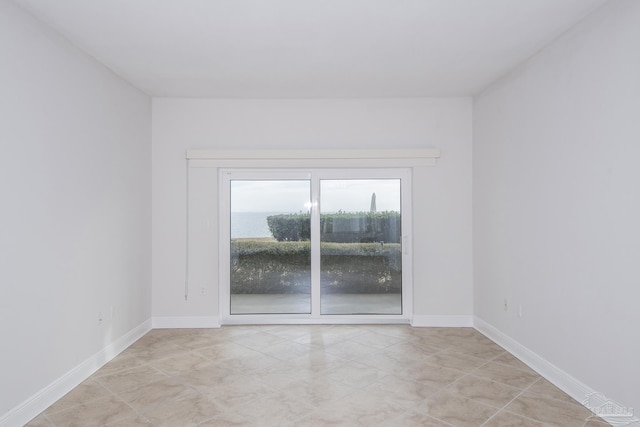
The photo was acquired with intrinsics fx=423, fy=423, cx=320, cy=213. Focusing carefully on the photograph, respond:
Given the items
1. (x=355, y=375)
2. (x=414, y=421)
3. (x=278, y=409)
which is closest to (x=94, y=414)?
(x=278, y=409)

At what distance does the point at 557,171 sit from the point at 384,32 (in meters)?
1.70

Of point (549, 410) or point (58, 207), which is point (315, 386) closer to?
point (549, 410)

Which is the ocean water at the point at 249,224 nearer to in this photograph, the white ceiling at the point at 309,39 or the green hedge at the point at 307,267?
the green hedge at the point at 307,267

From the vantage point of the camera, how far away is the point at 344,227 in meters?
5.05

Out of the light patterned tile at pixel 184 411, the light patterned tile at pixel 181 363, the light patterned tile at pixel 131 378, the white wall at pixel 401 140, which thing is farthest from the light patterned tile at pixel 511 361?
the light patterned tile at pixel 131 378

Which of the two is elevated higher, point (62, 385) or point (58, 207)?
point (58, 207)

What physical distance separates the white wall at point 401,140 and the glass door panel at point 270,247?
12.5 inches

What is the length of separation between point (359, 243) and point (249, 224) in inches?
52.5

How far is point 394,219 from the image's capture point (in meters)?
5.06

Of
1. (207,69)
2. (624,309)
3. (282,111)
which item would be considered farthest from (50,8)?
(624,309)

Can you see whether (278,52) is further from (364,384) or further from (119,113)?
(364,384)

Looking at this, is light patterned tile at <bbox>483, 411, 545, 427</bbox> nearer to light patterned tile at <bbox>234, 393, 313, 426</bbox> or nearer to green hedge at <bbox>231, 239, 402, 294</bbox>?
light patterned tile at <bbox>234, 393, 313, 426</bbox>

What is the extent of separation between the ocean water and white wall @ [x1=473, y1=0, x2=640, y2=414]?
2554mm

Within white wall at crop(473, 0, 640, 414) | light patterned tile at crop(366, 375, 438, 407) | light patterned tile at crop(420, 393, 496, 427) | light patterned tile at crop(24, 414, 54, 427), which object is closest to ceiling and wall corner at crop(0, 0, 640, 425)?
white wall at crop(473, 0, 640, 414)
